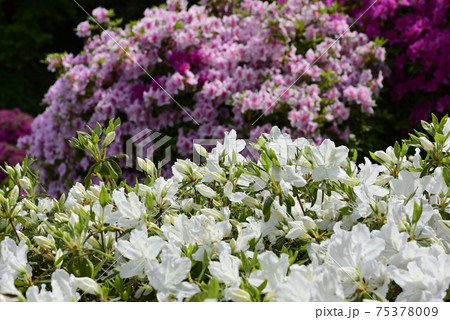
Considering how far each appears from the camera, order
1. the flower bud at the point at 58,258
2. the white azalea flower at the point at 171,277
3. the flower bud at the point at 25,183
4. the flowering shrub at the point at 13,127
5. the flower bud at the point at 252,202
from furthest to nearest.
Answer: the flowering shrub at the point at 13,127, the flower bud at the point at 25,183, the flower bud at the point at 252,202, the flower bud at the point at 58,258, the white azalea flower at the point at 171,277

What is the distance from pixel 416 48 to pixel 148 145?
8.11 feet

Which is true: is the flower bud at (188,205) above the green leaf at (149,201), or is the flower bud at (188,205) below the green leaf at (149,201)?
below

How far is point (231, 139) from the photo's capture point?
177cm

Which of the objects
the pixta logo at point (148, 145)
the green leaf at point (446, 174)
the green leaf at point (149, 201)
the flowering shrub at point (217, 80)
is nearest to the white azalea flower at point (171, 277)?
the green leaf at point (149, 201)

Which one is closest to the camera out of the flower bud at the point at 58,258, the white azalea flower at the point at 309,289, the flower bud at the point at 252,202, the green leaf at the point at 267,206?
the white azalea flower at the point at 309,289

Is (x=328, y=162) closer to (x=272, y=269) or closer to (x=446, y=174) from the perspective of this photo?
(x=446, y=174)

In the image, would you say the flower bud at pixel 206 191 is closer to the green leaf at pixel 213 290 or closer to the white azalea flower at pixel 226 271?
the white azalea flower at pixel 226 271

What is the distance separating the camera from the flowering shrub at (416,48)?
14.8 feet

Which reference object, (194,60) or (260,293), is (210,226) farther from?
(194,60)

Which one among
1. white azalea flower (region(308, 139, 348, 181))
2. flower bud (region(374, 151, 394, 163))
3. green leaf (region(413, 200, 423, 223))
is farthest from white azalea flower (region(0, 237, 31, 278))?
flower bud (region(374, 151, 394, 163))

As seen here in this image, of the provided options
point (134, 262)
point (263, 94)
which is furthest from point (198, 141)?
point (134, 262)

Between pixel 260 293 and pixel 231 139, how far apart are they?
0.71 m

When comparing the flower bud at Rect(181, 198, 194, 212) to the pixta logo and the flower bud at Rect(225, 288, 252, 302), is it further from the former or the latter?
the pixta logo

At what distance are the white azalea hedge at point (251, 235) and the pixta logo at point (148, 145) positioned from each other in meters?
2.08
